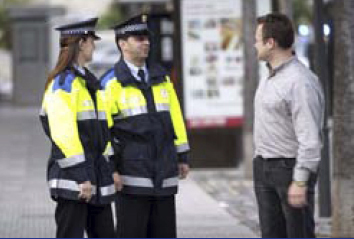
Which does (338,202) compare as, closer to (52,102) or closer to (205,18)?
(52,102)

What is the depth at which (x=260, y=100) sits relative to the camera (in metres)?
5.98

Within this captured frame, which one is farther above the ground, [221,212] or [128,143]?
[128,143]

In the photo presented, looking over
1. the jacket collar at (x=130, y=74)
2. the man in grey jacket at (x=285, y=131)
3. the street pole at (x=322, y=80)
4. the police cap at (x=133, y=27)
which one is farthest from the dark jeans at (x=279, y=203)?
the street pole at (x=322, y=80)

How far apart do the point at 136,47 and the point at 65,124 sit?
0.83 metres

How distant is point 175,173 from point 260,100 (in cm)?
99

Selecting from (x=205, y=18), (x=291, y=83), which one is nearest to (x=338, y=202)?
(x=291, y=83)

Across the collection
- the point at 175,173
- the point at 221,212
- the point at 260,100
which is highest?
the point at 260,100

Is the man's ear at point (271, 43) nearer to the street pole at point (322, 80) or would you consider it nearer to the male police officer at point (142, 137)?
the male police officer at point (142, 137)

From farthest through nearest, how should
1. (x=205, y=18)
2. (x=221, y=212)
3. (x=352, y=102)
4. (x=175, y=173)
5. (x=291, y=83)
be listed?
1. (x=205, y=18)
2. (x=221, y=212)
3. (x=352, y=102)
4. (x=175, y=173)
5. (x=291, y=83)

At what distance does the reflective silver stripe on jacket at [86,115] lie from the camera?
6256mm

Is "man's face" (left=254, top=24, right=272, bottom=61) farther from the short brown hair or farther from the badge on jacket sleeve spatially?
the badge on jacket sleeve

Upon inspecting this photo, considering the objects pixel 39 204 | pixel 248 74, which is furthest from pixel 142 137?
pixel 248 74

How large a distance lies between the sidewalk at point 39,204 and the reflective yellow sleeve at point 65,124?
3.40m

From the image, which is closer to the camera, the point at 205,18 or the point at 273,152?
the point at 273,152
